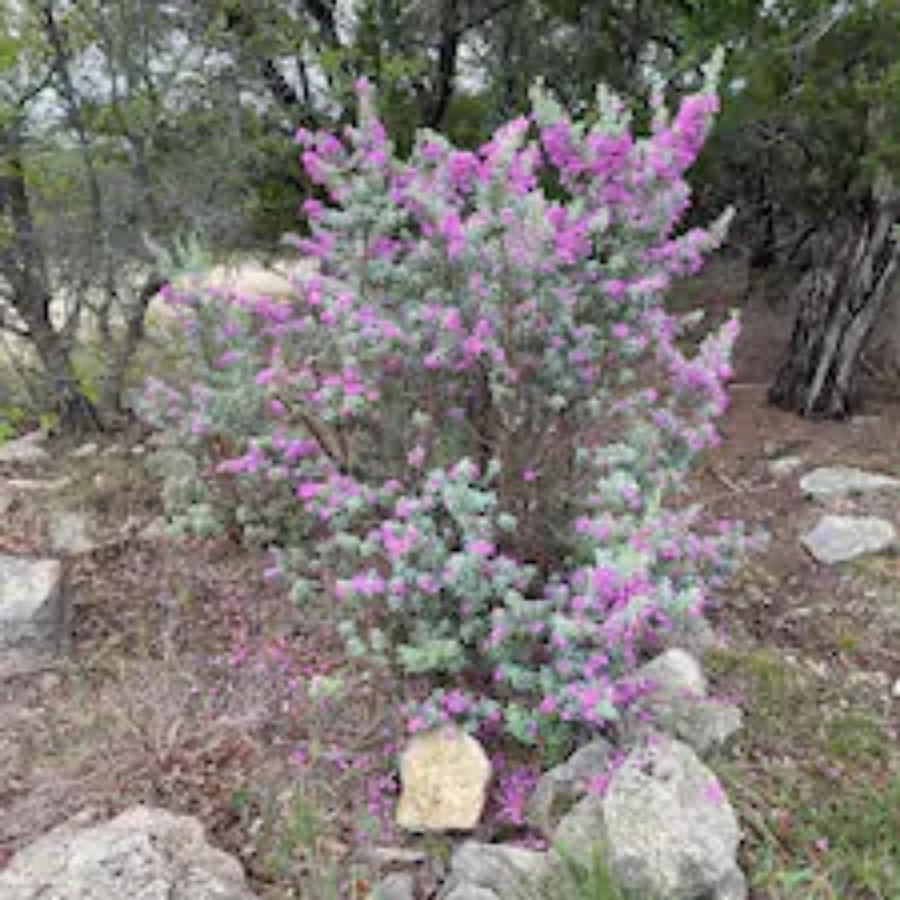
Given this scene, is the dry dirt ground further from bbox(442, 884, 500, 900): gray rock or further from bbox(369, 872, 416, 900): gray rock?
bbox(442, 884, 500, 900): gray rock

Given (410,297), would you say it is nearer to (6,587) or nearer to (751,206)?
(6,587)

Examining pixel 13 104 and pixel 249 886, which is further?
pixel 13 104

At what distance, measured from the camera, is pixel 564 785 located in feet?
7.00

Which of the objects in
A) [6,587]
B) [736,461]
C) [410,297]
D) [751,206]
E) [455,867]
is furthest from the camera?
[751,206]

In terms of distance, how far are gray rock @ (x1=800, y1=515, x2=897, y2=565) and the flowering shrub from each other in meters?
0.95

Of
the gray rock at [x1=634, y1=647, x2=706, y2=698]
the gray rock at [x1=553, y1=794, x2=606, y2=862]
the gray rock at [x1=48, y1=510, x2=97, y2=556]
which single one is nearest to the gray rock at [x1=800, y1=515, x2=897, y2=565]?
the gray rock at [x1=634, y1=647, x2=706, y2=698]

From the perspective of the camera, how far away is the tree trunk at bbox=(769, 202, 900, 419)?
14.8 ft

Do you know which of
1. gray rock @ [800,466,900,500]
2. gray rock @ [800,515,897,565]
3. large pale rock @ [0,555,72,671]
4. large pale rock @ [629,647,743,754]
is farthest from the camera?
gray rock @ [800,466,900,500]

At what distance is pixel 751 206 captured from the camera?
621cm

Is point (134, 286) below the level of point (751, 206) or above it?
below

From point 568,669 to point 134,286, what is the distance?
3.62 metres

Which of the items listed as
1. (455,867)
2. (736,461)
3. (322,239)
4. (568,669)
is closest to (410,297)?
(322,239)

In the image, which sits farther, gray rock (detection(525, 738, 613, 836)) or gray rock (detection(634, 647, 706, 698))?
gray rock (detection(634, 647, 706, 698))

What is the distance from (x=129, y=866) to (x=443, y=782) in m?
0.79
